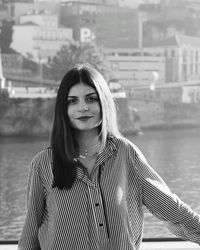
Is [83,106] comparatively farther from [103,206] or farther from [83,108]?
[103,206]

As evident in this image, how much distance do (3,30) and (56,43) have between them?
31cm

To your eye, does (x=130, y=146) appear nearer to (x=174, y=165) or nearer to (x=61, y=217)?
(x=61, y=217)

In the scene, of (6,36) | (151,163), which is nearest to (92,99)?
(6,36)

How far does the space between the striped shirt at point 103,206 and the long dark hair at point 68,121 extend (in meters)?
0.01

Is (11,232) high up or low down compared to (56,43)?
down

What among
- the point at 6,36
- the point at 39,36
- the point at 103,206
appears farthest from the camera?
the point at 39,36

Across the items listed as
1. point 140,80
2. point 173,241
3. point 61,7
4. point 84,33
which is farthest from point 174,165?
point 173,241

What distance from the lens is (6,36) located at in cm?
288

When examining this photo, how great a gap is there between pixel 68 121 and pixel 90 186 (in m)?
0.10

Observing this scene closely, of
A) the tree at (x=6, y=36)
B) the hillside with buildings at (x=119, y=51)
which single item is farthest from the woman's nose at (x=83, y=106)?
the tree at (x=6, y=36)

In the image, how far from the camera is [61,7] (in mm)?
2758

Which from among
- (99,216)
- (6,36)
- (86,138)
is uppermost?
(6,36)

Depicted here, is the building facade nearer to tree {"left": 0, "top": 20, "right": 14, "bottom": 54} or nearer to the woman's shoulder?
tree {"left": 0, "top": 20, "right": 14, "bottom": 54}

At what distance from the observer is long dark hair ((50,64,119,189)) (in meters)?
0.75
